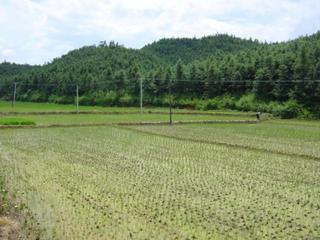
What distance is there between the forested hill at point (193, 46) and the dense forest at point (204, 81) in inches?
488

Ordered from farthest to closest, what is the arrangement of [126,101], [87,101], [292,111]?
1. [87,101]
2. [126,101]
3. [292,111]

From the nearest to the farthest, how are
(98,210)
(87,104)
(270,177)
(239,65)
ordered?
(98,210), (270,177), (239,65), (87,104)

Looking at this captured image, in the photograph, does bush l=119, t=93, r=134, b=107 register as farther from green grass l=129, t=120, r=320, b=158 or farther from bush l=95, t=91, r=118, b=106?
green grass l=129, t=120, r=320, b=158

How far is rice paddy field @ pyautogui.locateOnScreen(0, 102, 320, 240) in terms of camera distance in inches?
289

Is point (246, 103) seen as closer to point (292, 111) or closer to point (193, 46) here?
point (292, 111)

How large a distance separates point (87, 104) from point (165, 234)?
61825mm

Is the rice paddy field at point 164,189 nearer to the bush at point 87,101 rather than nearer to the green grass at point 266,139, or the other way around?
the green grass at point 266,139

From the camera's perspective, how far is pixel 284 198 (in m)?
9.41

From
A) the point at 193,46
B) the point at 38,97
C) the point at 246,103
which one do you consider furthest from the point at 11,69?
the point at 246,103

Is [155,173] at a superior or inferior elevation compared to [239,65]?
inferior

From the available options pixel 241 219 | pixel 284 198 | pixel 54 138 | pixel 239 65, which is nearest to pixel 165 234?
pixel 241 219

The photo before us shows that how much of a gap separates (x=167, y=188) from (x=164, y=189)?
131 mm

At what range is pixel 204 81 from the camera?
56156 mm

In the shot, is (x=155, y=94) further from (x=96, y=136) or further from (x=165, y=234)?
(x=165, y=234)
